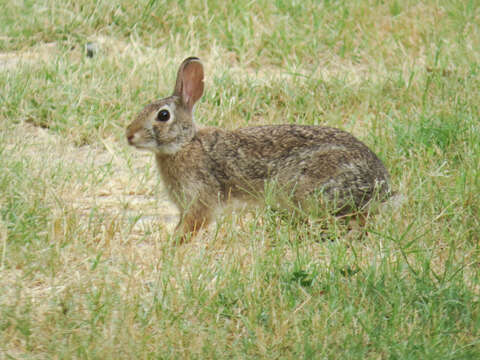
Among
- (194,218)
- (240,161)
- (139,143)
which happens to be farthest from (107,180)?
(240,161)

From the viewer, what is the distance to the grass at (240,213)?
11.0 feet

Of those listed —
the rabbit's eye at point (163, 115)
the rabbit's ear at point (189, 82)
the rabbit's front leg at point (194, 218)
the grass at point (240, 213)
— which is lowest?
the rabbit's front leg at point (194, 218)

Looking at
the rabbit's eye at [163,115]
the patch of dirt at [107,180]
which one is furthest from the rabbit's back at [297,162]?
the patch of dirt at [107,180]

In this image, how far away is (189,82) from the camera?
503cm

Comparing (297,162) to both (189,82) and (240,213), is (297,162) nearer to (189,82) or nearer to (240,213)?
(240,213)

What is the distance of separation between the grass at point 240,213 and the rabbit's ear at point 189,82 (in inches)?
23.9

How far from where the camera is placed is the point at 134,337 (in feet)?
10.6

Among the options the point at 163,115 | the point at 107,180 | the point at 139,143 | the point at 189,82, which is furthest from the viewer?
the point at 107,180

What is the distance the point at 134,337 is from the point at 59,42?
4.30 m

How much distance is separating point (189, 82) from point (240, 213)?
0.85 metres

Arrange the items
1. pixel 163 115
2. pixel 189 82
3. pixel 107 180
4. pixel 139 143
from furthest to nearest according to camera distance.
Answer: pixel 107 180 < pixel 189 82 < pixel 163 115 < pixel 139 143

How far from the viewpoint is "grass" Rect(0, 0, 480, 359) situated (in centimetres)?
337

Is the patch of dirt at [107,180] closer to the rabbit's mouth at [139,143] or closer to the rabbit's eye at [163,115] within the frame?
the rabbit's mouth at [139,143]

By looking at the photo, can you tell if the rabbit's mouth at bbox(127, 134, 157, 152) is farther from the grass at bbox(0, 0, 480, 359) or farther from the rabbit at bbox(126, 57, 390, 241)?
the grass at bbox(0, 0, 480, 359)
